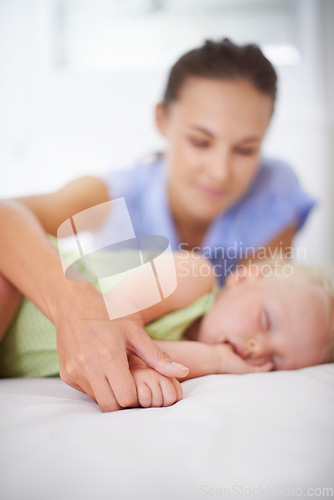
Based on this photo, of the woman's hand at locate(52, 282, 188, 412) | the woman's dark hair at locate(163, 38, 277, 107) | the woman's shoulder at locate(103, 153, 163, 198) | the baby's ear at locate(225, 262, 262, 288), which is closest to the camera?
the woman's hand at locate(52, 282, 188, 412)

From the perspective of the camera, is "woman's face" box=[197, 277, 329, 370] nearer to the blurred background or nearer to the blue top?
the blue top

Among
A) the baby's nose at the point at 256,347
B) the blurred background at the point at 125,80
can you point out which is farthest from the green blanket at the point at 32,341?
the blurred background at the point at 125,80

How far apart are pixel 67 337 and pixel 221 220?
0.80 m

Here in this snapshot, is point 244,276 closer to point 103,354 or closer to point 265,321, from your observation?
point 265,321

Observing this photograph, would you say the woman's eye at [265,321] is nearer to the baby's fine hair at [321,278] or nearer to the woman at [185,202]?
the baby's fine hair at [321,278]

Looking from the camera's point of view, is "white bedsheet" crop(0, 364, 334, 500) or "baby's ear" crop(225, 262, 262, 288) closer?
"white bedsheet" crop(0, 364, 334, 500)

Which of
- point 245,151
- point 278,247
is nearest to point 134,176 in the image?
point 245,151

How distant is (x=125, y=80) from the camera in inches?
50.4

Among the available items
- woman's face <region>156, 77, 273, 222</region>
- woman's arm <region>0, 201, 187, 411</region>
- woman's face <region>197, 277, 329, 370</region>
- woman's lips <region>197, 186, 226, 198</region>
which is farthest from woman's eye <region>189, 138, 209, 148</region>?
woman's arm <region>0, 201, 187, 411</region>

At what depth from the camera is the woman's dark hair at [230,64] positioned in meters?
0.89

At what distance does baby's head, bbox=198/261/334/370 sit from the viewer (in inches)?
22.0

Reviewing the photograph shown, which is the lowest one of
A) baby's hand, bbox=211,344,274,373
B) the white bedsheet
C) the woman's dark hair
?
baby's hand, bbox=211,344,274,373

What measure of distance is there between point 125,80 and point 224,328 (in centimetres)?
101

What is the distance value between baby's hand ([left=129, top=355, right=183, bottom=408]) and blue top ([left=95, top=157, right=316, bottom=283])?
0.68m
